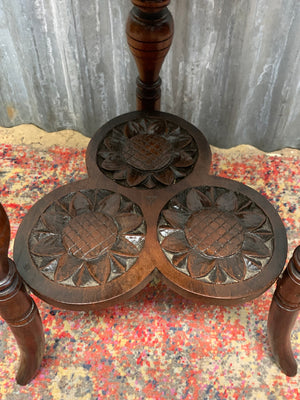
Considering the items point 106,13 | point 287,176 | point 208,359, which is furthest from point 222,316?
point 106,13

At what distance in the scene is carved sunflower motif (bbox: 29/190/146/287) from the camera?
1.18 meters

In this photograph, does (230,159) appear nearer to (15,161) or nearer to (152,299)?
(152,299)

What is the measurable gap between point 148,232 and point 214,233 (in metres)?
0.20

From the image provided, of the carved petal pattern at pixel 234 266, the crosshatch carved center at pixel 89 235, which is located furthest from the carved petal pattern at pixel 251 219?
the crosshatch carved center at pixel 89 235

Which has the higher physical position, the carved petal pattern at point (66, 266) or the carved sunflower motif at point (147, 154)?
the carved sunflower motif at point (147, 154)

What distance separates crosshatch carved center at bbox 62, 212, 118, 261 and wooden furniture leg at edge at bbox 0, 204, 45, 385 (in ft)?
0.63

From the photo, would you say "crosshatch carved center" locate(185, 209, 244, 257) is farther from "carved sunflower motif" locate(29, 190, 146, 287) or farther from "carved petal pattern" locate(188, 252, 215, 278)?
"carved sunflower motif" locate(29, 190, 146, 287)

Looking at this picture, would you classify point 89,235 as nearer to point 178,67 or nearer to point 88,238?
point 88,238

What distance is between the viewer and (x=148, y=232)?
4.17ft

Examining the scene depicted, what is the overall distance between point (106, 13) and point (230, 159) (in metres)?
0.82

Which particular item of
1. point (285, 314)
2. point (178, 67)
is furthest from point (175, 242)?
point (178, 67)

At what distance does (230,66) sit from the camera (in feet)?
5.59

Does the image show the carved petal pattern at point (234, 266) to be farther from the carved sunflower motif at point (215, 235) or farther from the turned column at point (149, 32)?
the turned column at point (149, 32)

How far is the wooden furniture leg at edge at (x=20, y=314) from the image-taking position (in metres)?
1.00
